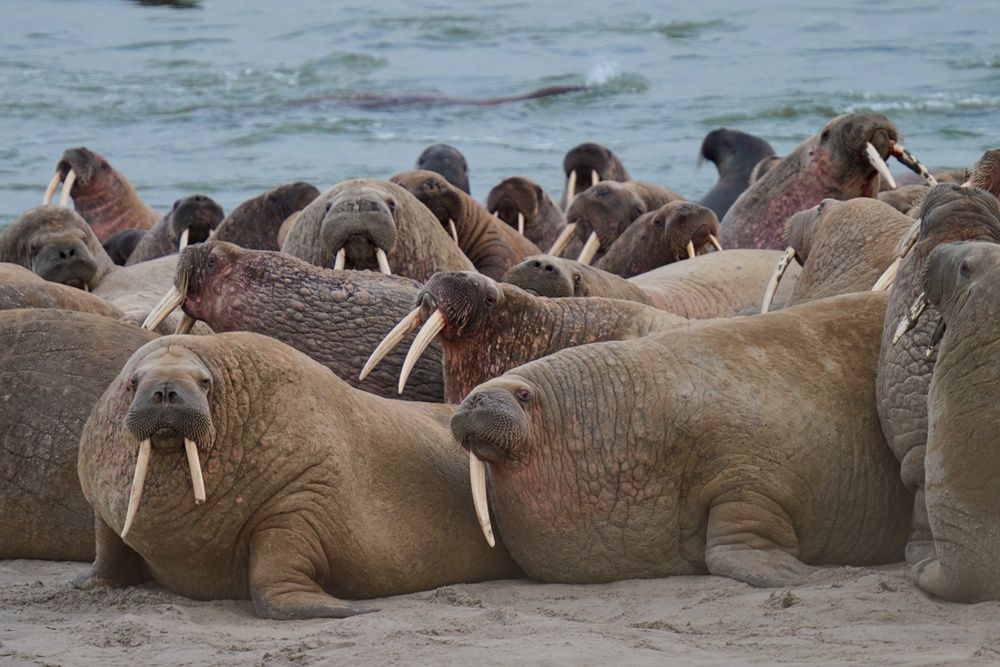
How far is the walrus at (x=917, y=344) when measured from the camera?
17.7 feet

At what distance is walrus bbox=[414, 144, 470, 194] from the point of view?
13031mm

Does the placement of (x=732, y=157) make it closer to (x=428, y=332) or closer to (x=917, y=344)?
(x=428, y=332)

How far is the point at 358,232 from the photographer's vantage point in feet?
26.8

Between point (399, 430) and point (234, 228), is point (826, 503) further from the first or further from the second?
point (234, 228)

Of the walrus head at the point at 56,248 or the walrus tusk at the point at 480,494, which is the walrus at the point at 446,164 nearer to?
the walrus head at the point at 56,248

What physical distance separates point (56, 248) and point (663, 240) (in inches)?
126

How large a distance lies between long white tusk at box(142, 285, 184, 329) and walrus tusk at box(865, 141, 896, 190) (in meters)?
3.84

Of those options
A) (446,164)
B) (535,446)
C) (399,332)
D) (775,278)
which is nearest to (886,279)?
(775,278)

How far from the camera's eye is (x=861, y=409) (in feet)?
18.8

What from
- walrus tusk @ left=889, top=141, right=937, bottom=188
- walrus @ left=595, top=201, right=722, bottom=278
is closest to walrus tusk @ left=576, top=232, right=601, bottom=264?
walrus @ left=595, top=201, right=722, bottom=278

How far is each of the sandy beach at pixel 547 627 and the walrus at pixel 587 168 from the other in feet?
25.2

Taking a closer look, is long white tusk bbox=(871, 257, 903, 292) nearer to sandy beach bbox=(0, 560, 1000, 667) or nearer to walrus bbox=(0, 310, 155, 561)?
sandy beach bbox=(0, 560, 1000, 667)

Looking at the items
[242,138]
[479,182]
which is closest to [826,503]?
[479,182]

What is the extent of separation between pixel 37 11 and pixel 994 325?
38.4 metres
